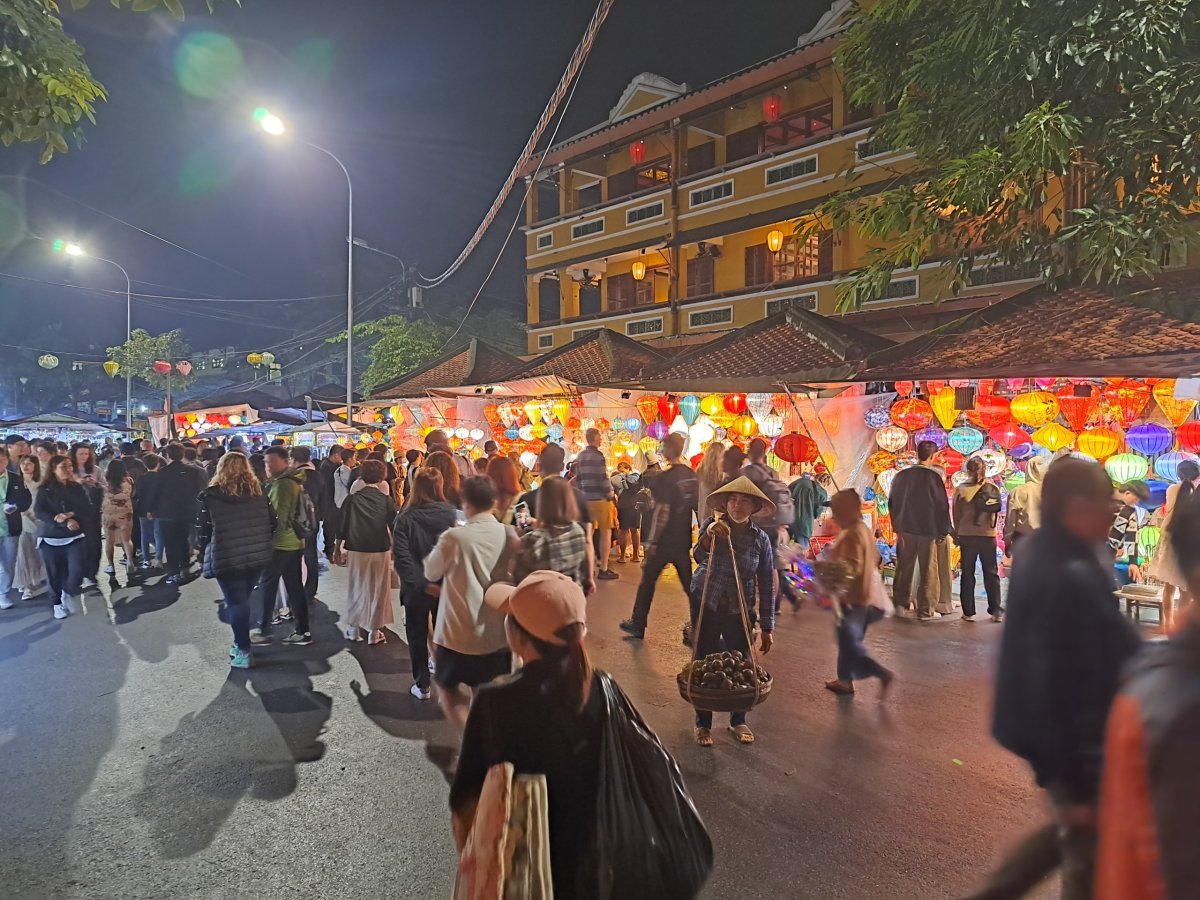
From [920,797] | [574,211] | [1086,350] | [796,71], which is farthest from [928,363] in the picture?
[574,211]

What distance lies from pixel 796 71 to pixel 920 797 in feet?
60.1

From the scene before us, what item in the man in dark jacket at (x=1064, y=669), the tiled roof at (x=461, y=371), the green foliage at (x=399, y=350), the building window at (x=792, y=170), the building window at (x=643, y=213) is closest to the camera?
the man in dark jacket at (x=1064, y=669)

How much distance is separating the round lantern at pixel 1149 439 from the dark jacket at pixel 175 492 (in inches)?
443

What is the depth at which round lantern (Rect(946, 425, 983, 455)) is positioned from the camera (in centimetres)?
834

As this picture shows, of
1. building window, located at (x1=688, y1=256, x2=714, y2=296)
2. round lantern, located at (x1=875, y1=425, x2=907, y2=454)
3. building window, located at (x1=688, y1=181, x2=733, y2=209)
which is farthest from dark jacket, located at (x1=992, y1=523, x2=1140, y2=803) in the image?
building window, located at (x1=688, y1=256, x2=714, y2=296)

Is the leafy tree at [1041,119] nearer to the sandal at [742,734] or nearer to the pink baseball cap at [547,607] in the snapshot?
the sandal at [742,734]

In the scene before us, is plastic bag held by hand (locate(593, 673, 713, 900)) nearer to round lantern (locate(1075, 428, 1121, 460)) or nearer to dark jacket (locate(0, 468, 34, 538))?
round lantern (locate(1075, 428, 1121, 460))

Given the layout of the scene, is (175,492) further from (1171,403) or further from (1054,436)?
(1171,403)

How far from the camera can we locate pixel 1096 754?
7.89 feet

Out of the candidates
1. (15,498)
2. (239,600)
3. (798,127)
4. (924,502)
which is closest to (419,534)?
(239,600)

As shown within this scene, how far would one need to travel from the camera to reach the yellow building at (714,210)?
16797 millimetres

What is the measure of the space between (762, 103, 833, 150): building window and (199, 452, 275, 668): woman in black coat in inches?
680

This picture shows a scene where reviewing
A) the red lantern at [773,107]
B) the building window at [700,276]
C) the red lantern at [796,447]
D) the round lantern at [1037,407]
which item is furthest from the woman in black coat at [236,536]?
the red lantern at [773,107]

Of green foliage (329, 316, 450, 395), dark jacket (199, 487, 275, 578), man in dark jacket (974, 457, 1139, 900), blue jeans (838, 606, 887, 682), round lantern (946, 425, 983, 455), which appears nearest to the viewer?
man in dark jacket (974, 457, 1139, 900)
